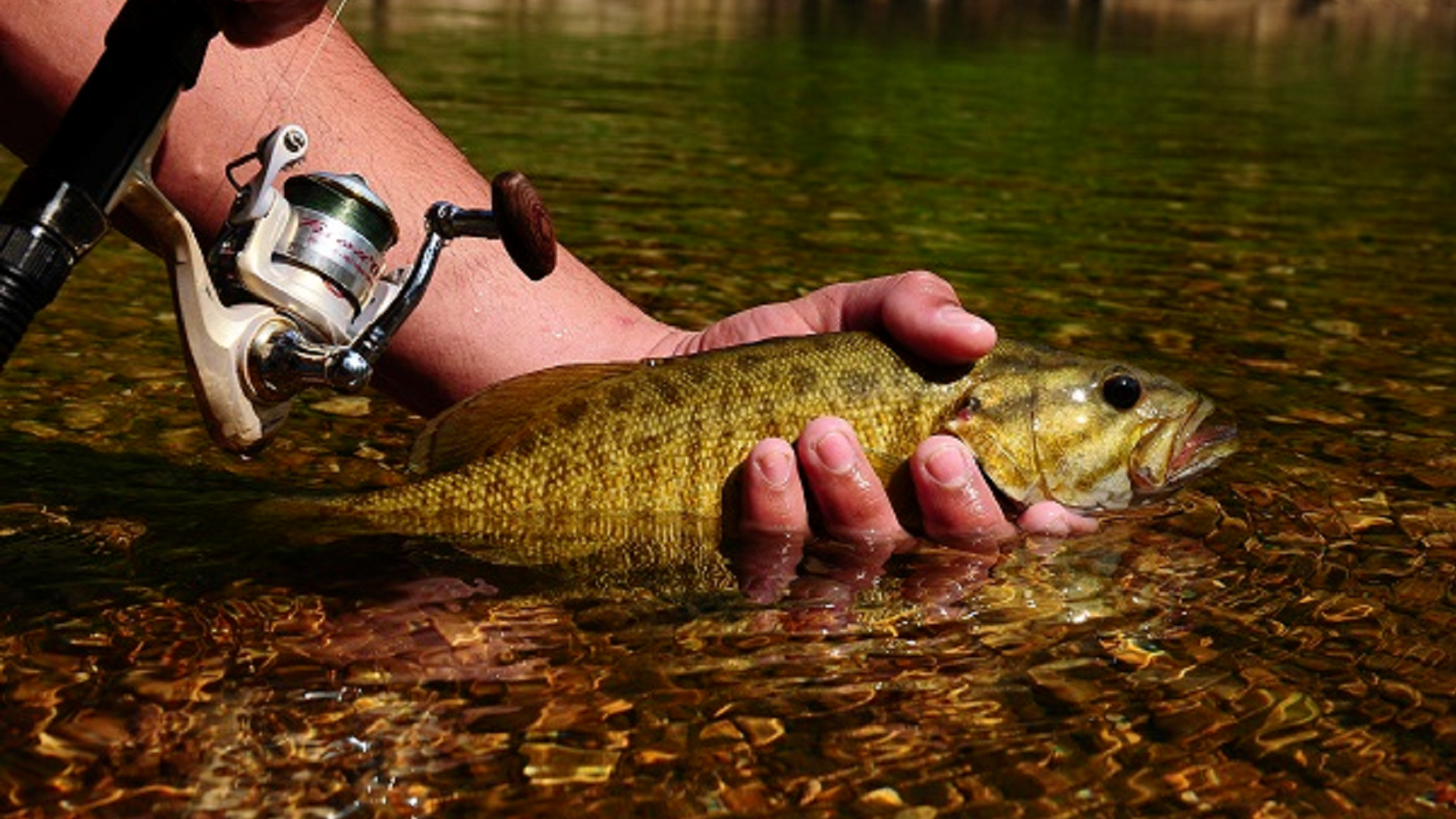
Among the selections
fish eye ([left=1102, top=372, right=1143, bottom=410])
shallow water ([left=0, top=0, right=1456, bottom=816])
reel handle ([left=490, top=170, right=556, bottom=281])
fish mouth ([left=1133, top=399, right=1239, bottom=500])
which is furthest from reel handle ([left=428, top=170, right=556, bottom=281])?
fish mouth ([left=1133, top=399, right=1239, bottom=500])

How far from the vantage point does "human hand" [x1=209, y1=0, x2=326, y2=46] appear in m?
2.97

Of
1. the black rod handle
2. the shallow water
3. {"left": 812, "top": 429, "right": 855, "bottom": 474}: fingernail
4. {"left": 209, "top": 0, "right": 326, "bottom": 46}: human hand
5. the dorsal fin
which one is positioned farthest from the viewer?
the dorsal fin

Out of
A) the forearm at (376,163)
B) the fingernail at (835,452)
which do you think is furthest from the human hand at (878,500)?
the forearm at (376,163)

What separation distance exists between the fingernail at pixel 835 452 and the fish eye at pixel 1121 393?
2.43 feet

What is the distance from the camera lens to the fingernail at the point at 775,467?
4.82 meters

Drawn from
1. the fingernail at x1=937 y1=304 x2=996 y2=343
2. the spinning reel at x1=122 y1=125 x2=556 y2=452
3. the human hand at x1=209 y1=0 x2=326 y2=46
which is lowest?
the fingernail at x1=937 y1=304 x2=996 y2=343

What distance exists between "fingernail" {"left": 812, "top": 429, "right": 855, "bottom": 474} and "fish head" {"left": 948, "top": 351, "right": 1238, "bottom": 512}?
329 mm

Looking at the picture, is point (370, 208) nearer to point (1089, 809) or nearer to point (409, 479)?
point (409, 479)

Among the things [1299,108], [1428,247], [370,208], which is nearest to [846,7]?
[1299,108]

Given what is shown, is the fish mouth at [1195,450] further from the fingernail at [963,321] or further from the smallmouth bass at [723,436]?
the fingernail at [963,321]

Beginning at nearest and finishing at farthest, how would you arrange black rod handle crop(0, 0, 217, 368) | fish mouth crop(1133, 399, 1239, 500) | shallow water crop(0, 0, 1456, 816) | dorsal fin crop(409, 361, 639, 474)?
black rod handle crop(0, 0, 217, 368) → shallow water crop(0, 0, 1456, 816) → dorsal fin crop(409, 361, 639, 474) → fish mouth crop(1133, 399, 1239, 500)

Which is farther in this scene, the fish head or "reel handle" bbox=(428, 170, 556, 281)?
the fish head

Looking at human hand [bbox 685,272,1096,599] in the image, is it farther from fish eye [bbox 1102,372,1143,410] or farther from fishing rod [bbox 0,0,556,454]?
fishing rod [bbox 0,0,556,454]

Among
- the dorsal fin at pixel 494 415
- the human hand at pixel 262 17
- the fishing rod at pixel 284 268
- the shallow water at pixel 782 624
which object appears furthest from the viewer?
the dorsal fin at pixel 494 415
